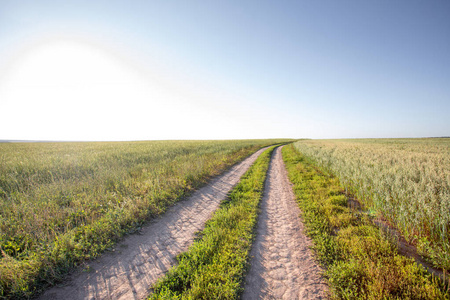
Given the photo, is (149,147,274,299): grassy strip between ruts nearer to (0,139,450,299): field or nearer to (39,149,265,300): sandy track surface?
(0,139,450,299): field

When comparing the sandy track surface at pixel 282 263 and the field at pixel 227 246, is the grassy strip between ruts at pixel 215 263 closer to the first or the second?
the field at pixel 227 246

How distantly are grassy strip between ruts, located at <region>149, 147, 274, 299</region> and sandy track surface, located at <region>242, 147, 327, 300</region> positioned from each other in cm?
26

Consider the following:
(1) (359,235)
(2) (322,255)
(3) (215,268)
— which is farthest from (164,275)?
(1) (359,235)

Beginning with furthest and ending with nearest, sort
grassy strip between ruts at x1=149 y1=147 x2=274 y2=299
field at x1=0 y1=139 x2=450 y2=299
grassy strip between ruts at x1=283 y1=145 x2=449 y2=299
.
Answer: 1. field at x1=0 y1=139 x2=450 y2=299
2. grassy strip between ruts at x1=149 y1=147 x2=274 y2=299
3. grassy strip between ruts at x1=283 y1=145 x2=449 y2=299

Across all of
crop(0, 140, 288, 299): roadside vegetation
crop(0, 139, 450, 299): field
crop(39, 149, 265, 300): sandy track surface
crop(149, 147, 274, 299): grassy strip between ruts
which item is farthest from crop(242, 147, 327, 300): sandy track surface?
crop(0, 140, 288, 299): roadside vegetation

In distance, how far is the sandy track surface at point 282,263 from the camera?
10.4ft

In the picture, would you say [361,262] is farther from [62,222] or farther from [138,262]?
[62,222]

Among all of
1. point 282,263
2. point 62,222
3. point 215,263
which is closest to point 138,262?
point 215,263

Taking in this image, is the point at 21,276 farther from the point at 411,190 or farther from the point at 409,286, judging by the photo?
the point at 411,190

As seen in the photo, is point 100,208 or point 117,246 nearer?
point 117,246

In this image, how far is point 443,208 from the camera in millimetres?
4117

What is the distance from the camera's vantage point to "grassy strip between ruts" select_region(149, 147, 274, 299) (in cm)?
301

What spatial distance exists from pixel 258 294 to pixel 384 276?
7.77 ft

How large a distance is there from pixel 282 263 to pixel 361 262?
162cm
